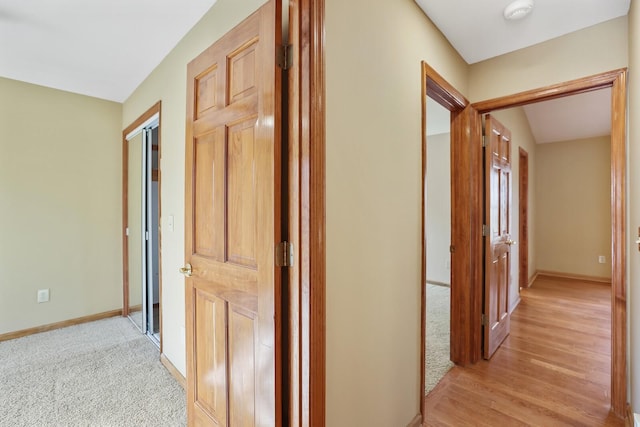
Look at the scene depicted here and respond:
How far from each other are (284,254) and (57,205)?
10.3 ft

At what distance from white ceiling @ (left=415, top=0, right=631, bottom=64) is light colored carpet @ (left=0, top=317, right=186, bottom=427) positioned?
286cm

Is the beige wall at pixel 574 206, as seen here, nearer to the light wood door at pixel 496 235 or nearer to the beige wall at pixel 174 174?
the light wood door at pixel 496 235

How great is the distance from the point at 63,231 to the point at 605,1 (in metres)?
4.63

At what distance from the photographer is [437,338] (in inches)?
110

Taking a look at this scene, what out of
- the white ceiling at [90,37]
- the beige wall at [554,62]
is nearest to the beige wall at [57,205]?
the white ceiling at [90,37]

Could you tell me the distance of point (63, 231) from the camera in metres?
2.97

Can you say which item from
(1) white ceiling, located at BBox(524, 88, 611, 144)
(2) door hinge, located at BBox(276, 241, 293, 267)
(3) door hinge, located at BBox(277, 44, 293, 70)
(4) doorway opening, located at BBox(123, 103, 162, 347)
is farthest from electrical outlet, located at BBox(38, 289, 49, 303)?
(1) white ceiling, located at BBox(524, 88, 611, 144)

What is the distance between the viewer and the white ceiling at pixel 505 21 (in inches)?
63.3

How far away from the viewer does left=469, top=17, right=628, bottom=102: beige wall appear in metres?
1.71

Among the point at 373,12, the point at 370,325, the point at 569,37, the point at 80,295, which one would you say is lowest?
the point at 80,295

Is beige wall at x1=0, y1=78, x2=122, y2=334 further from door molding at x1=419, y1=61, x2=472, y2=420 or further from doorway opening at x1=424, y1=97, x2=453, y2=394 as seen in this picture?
doorway opening at x1=424, y1=97, x2=453, y2=394

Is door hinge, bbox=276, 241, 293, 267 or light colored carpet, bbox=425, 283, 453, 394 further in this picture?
light colored carpet, bbox=425, 283, 453, 394

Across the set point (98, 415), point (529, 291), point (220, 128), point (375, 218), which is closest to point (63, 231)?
point (98, 415)

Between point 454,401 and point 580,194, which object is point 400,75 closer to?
point 454,401
